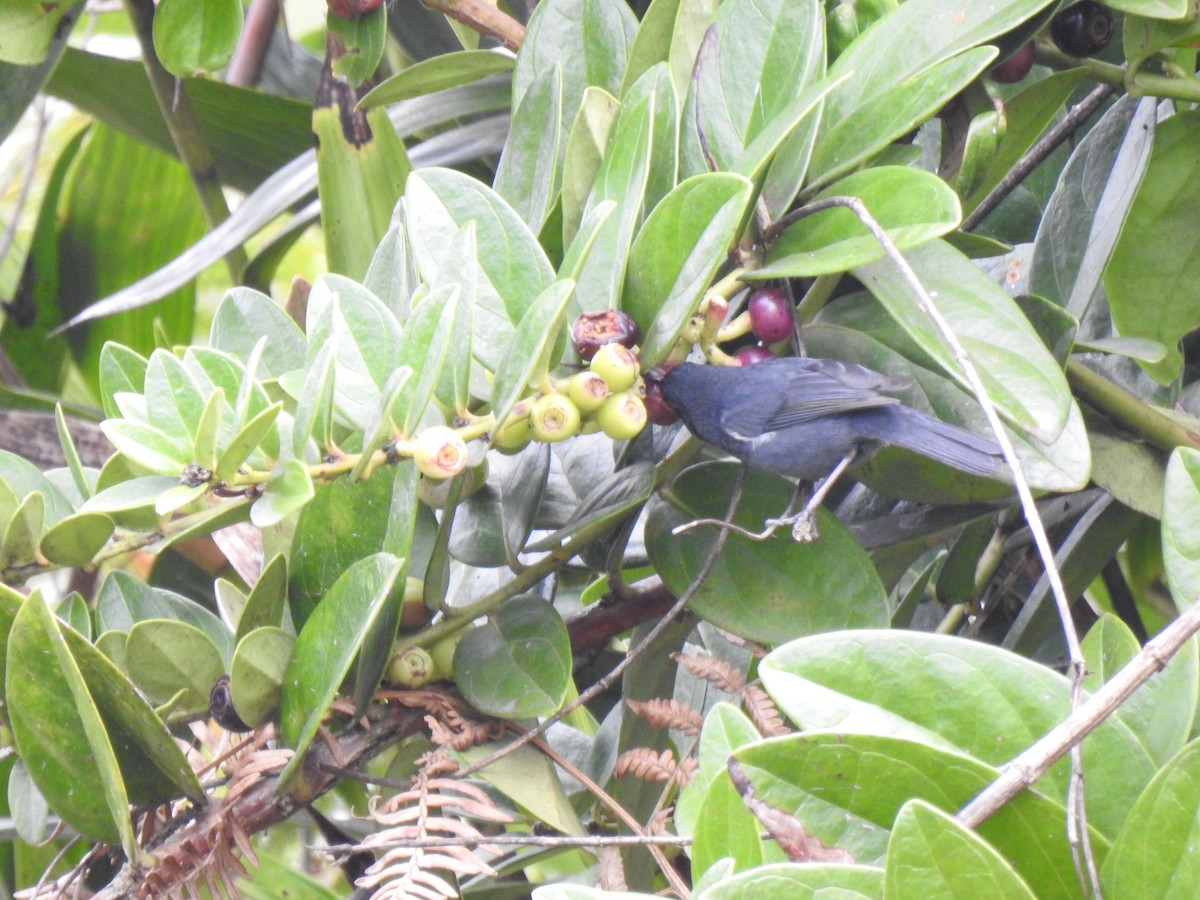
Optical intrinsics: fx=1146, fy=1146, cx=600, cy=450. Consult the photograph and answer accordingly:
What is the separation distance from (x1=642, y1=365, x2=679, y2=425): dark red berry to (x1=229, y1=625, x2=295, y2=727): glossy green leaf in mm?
307

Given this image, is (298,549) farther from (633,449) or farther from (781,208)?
(781,208)

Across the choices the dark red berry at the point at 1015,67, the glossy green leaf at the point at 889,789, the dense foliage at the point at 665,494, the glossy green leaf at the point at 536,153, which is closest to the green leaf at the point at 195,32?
the dense foliage at the point at 665,494

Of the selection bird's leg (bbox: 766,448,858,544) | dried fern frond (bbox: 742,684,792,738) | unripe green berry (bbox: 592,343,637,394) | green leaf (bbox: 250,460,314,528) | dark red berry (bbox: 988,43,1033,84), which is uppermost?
dark red berry (bbox: 988,43,1033,84)

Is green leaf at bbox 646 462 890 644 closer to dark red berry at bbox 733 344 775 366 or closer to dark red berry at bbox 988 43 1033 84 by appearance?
dark red berry at bbox 733 344 775 366

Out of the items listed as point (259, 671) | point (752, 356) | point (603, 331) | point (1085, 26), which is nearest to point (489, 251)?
point (603, 331)

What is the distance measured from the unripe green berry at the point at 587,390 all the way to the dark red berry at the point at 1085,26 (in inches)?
21.4

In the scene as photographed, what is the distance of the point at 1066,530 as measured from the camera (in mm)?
1205

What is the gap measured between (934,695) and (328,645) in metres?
0.37

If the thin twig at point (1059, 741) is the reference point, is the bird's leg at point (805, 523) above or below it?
below

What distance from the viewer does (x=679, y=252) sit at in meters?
0.73

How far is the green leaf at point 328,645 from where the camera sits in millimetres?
700

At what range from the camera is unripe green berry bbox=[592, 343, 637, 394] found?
73cm

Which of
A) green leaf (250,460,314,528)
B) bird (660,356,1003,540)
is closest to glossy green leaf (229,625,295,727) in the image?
green leaf (250,460,314,528)

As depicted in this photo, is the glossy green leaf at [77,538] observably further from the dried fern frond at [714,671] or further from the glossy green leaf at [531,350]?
the dried fern frond at [714,671]
